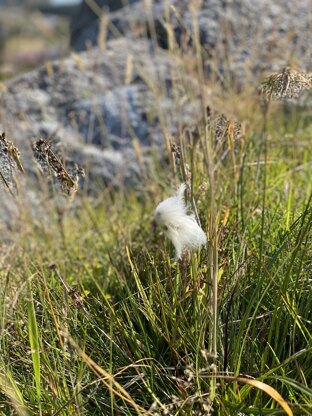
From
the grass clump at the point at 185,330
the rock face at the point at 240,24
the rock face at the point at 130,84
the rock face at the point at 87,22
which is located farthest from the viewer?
the rock face at the point at 87,22

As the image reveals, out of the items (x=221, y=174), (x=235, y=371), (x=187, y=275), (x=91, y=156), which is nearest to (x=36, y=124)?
(x=91, y=156)

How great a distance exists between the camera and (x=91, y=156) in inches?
144

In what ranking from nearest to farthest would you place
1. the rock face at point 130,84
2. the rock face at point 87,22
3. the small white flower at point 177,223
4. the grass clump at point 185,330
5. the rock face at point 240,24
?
1. the small white flower at point 177,223
2. the grass clump at point 185,330
3. the rock face at point 130,84
4. the rock face at point 240,24
5. the rock face at point 87,22

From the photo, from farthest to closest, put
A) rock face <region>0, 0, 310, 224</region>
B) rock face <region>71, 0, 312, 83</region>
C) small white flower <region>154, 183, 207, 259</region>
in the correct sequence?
rock face <region>71, 0, 312, 83</region>
rock face <region>0, 0, 310, 224</region>
small white flower <region>154, 183, 207, 259</region>

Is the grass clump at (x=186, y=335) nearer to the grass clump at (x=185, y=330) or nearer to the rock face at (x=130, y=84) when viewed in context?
the grass clump at (x=185, y=330)

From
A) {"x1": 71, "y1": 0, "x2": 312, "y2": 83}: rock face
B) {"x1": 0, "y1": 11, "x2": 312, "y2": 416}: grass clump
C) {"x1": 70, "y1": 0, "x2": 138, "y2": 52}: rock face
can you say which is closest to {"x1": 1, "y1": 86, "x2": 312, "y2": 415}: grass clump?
{"x1": 0, "y1": 11, "x2": 312, "y2": 416}: grass clump

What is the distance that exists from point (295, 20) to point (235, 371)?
339 centimetres

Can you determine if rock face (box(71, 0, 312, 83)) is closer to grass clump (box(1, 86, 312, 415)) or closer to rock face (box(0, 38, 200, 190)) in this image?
rock face (box(0, 38, 200, 190))

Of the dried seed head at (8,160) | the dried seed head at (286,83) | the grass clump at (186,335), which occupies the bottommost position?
the grass clump at (186,335)

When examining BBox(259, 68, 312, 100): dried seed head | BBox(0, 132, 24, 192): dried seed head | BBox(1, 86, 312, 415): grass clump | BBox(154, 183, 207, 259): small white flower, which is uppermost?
BBox(259, 68, 312, 100): dried seed head

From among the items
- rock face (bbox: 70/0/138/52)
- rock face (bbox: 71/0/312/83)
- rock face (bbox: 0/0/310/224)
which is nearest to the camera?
rock face (bbox: 0/0/310/224)

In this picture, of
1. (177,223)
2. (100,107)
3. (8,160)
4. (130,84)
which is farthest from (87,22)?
(177,223)

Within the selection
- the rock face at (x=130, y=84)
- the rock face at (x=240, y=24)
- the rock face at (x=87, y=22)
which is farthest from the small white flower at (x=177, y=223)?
the rock face at (x=87, y=22)

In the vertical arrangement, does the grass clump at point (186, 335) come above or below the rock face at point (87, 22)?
below
